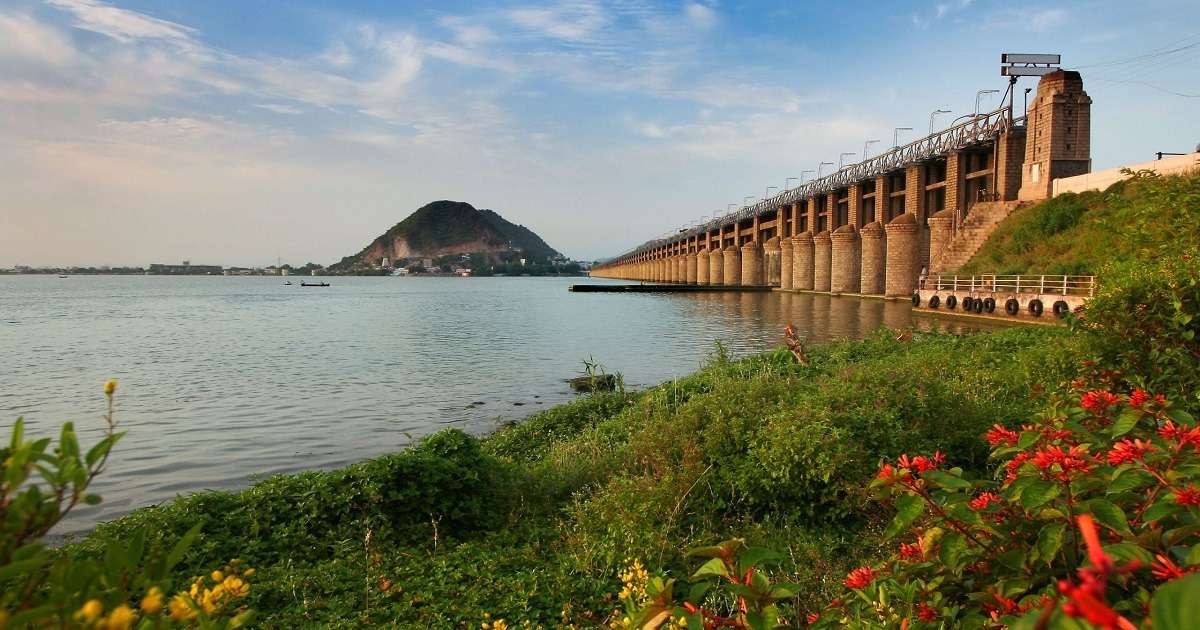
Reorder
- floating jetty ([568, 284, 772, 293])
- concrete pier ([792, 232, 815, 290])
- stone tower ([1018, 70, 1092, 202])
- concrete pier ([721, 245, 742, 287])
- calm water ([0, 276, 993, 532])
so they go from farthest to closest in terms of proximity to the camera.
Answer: concrete pier ([721, 245, 742, 287])
floating jetty ([568, 284, 772, 293])
concrete pier ([792, 232, 815, 290])
stone tower ([1018, 70, 1092, 202])
calm water ([0, 276, 993, 532])

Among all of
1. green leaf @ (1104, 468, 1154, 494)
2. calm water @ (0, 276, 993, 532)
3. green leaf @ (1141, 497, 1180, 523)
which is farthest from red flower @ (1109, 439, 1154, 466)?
calm water @ (0, 276, 993, 532)

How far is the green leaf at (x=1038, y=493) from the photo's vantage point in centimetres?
250

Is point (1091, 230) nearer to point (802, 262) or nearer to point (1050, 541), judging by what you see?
point (802, 262)

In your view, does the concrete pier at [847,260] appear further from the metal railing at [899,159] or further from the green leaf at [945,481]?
the green leaf at [945,481]

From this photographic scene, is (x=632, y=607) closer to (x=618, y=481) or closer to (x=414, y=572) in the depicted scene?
(x=414, y=572)

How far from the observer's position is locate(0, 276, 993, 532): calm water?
520 inches

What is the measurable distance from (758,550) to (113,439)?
7.02ft

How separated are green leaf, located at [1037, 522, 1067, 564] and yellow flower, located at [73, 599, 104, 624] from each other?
2.85m

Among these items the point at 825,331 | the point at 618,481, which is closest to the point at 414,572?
the point at 618,481

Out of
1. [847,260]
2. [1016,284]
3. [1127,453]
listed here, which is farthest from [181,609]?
[847,260]

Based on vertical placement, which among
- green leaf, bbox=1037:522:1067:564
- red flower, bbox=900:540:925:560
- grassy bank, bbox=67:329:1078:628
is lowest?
grassy bank, bbox=67:329:1078:628

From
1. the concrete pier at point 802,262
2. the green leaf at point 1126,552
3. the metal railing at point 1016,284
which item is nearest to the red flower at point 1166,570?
the green leaf at point 1126,552

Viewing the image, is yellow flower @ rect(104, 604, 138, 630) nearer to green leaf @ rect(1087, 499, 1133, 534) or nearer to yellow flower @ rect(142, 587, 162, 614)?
yellow flower @ rect(142, 587, 162, 614)

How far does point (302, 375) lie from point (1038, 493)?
23430 millimetres
